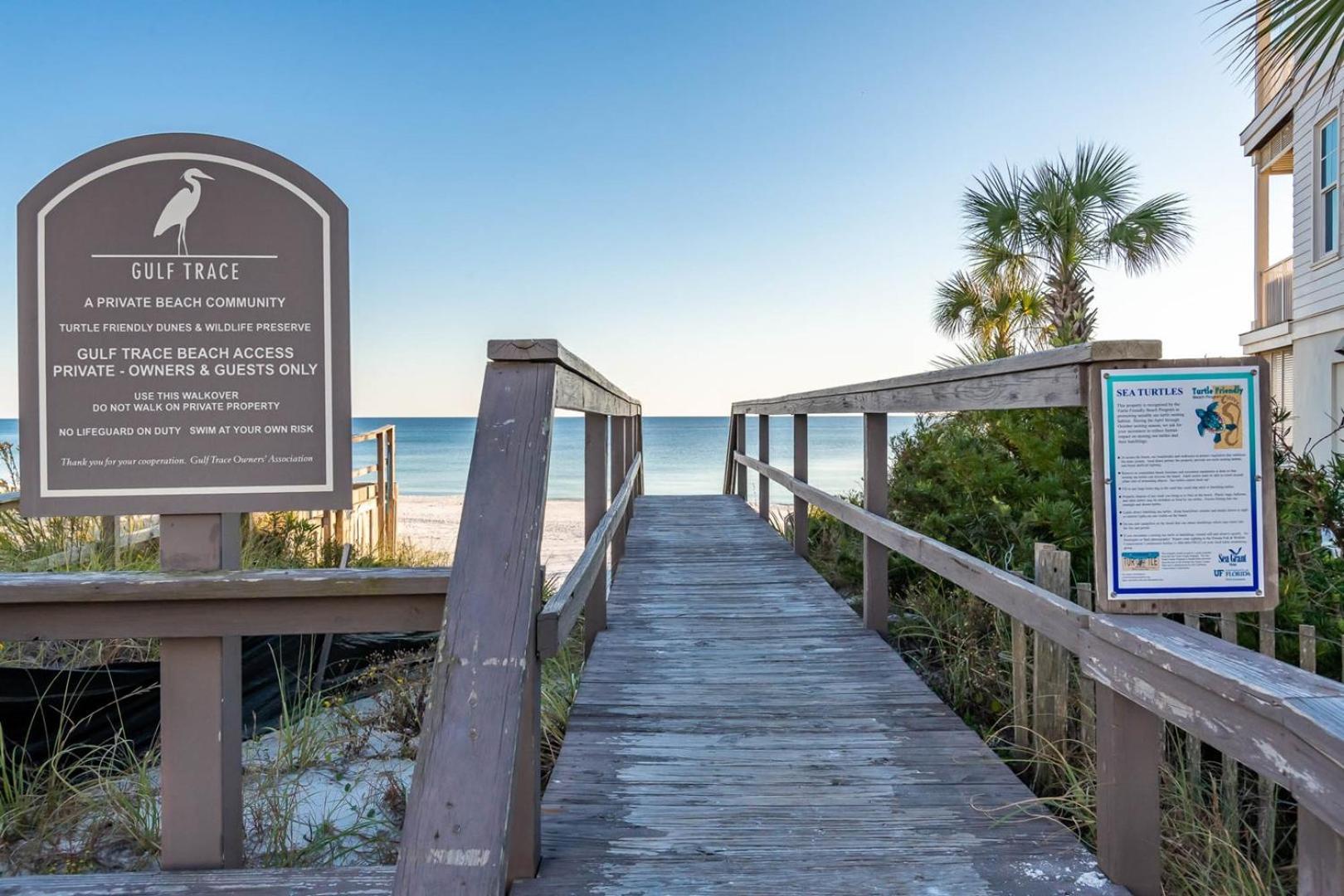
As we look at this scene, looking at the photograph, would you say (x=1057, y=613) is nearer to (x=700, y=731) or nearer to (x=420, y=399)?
(x=700, y=731)

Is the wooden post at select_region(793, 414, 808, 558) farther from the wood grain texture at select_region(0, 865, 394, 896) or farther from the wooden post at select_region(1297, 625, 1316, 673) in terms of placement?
the wood grain texture at select_region(0, 865, 394, 896)

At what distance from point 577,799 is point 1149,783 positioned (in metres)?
1.42

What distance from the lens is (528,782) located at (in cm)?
165

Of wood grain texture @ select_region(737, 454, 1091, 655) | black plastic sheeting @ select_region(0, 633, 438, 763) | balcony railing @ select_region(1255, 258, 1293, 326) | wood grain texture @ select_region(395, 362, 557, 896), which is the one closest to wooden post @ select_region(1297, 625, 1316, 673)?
wood grain texture @ select_region(737, 454, 1091, 655)

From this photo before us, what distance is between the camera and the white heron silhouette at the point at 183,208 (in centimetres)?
178

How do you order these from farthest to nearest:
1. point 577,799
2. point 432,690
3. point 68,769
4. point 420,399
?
1. point 420,399
2. point 68,769
3. point 577,799
4. point 432,690

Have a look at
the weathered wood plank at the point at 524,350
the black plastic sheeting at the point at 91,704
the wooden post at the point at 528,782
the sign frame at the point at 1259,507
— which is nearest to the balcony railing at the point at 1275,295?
the sign frame at the point at 1259,507

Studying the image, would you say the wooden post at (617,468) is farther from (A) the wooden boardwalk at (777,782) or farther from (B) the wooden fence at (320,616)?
(B) the wooden fence at (320,616)

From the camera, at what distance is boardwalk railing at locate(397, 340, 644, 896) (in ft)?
4.05

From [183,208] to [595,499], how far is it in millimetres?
2467

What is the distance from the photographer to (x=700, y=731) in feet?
8.69

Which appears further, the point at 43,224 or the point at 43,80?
the point at 43,80

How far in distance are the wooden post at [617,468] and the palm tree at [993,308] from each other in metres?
7.60

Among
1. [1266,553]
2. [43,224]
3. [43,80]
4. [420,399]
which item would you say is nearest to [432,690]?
[43,224]
